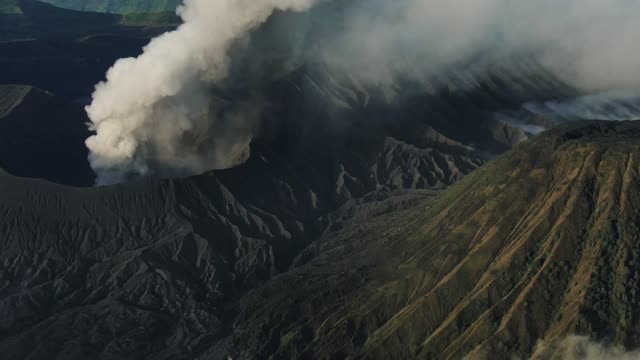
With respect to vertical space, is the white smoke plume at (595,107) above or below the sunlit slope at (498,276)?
above

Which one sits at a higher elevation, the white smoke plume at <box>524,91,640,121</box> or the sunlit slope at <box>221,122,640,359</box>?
the white smoke plume at <box>524,91,640,121</box>

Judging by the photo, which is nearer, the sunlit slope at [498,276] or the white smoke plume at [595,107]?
the sunlit slope at [498,276]

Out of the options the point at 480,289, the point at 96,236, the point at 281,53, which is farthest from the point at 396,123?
the point at 480,289

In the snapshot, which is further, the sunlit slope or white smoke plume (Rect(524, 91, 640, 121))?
white smoke plume (Rect(524, 91, 640, 121))

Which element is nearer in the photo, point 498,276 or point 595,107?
point 498,276

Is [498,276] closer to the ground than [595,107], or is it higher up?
closer to the ground

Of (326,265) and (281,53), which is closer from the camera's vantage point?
(326,265)

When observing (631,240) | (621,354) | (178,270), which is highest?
(178,270)

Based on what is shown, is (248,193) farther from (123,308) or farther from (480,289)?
(480,289)
